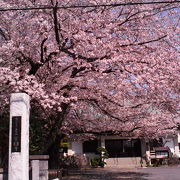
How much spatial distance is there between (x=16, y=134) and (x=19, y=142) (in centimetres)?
27

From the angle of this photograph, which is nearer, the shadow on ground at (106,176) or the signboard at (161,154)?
the shadow on ground at (106,176)

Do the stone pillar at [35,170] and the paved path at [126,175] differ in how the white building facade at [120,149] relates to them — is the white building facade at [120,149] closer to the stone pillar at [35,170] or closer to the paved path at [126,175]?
the paved path at [126,175]

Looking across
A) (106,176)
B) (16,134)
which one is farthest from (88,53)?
(106,176)

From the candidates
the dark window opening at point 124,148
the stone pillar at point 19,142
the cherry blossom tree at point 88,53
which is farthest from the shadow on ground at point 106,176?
the dark window opening at point 124,148

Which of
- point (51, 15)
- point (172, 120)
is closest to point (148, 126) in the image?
point (172, 120)

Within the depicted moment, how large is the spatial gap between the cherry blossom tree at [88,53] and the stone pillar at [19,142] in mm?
1330

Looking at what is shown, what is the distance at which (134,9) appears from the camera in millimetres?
12047

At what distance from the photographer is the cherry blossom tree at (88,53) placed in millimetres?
11398

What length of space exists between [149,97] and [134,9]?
3812mm

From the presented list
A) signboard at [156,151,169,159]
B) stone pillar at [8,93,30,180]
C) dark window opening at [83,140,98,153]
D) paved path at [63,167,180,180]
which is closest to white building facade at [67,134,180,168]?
dark window opening at [83,140,98,153]

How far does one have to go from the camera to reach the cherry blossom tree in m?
11.4

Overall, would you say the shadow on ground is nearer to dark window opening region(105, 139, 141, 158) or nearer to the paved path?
the paved path

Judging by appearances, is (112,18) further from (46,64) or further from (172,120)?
(172,120)

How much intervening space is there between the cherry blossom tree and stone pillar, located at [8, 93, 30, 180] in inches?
52.4
